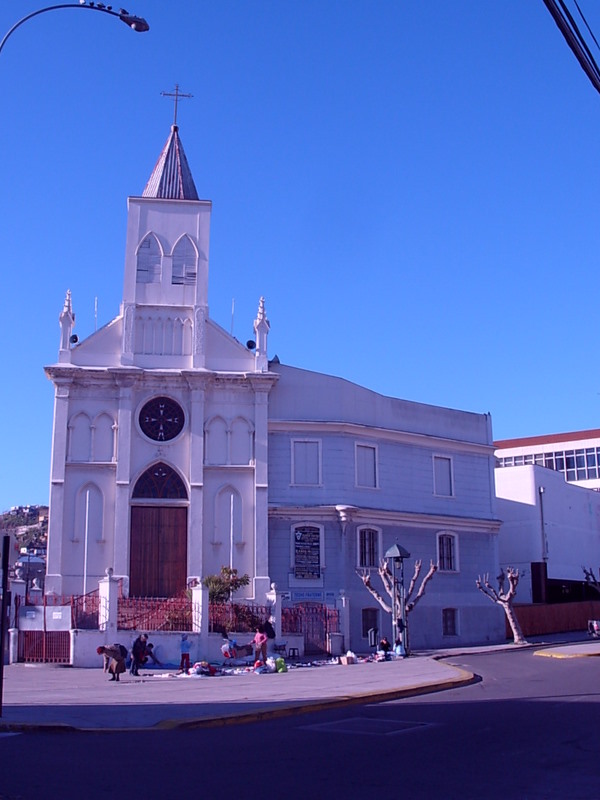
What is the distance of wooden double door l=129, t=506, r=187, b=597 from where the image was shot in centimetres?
3603

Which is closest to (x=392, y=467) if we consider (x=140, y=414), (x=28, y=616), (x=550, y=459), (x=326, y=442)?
(x=326, y=442)

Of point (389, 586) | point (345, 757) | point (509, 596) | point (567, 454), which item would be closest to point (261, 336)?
point (389, 586)

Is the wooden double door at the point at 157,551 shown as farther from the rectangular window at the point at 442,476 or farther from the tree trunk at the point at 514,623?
the tree trunk at the point at 514,623

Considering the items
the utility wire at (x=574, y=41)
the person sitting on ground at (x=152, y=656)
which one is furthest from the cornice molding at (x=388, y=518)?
the utility wire at (x=574, y=41)

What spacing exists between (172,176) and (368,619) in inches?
799

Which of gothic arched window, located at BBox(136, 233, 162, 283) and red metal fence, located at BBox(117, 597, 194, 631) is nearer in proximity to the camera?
red metal fence, located at BBox(117, 597, 194, 631)

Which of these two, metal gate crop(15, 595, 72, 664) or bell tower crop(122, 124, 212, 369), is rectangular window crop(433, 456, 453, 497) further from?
metal gate crop(15, 595, 72, 664)

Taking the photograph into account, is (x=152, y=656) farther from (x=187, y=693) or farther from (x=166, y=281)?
(x=166, y=281)

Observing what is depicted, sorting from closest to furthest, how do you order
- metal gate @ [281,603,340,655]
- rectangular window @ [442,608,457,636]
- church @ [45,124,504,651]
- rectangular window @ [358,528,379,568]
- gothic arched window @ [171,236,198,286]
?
metal gate @ [281,603,340,655] < church @ [45,124,504,651] < rectangular window @ [358,528,379,568] < gothic arched window @ [171,236,198,286] < rectangular window @ [442,608,457,636]

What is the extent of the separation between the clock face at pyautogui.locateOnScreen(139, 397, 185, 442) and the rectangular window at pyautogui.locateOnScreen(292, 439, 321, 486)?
474 centimetres

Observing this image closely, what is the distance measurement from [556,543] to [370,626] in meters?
18.4

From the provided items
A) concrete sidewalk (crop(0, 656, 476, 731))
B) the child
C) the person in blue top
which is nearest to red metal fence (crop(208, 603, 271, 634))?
the person in blue top

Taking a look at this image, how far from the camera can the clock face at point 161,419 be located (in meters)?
37.5

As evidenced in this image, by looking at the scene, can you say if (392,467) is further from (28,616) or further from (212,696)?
(212,696)
